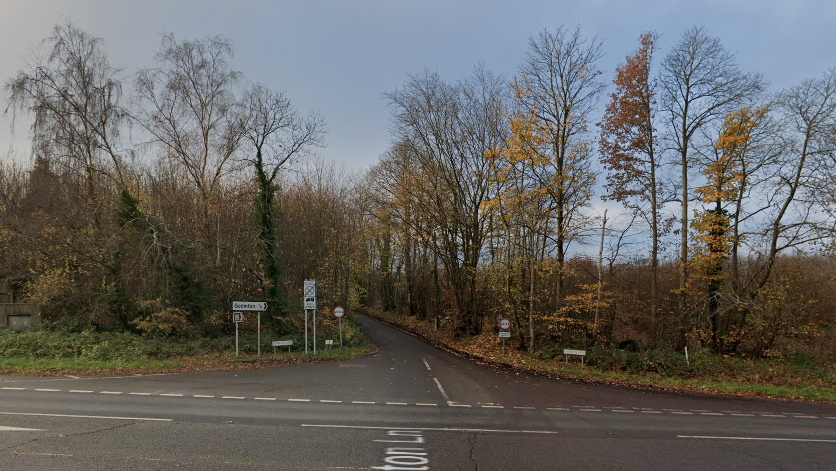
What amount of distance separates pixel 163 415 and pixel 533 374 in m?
12.3

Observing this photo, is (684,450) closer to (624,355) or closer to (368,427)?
(368,427)

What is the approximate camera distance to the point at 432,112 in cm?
2622

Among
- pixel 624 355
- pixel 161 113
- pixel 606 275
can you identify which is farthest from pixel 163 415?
pixel 606 275

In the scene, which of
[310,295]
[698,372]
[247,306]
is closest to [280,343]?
[247,306]

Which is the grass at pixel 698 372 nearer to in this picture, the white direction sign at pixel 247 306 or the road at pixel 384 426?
the road at pixel 384 426

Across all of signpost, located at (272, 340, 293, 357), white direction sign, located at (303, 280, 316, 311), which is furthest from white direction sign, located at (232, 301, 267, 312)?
white direction sign, located at (303, 280, 316, 311)

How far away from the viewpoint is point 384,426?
8.20m

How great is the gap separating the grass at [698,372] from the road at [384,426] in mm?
1686

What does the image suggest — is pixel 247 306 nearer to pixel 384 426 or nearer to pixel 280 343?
pixel 280 343

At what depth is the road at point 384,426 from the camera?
6.29 metres

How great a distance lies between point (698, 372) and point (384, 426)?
13984 mm

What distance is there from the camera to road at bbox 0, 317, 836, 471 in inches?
248

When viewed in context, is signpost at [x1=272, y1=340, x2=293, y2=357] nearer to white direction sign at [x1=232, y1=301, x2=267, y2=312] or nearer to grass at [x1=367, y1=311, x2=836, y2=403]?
white direction sign at [x1=232, y1=301, x2=267, y2=312]

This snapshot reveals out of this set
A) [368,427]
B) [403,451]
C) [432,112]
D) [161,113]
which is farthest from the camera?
[432,112]
